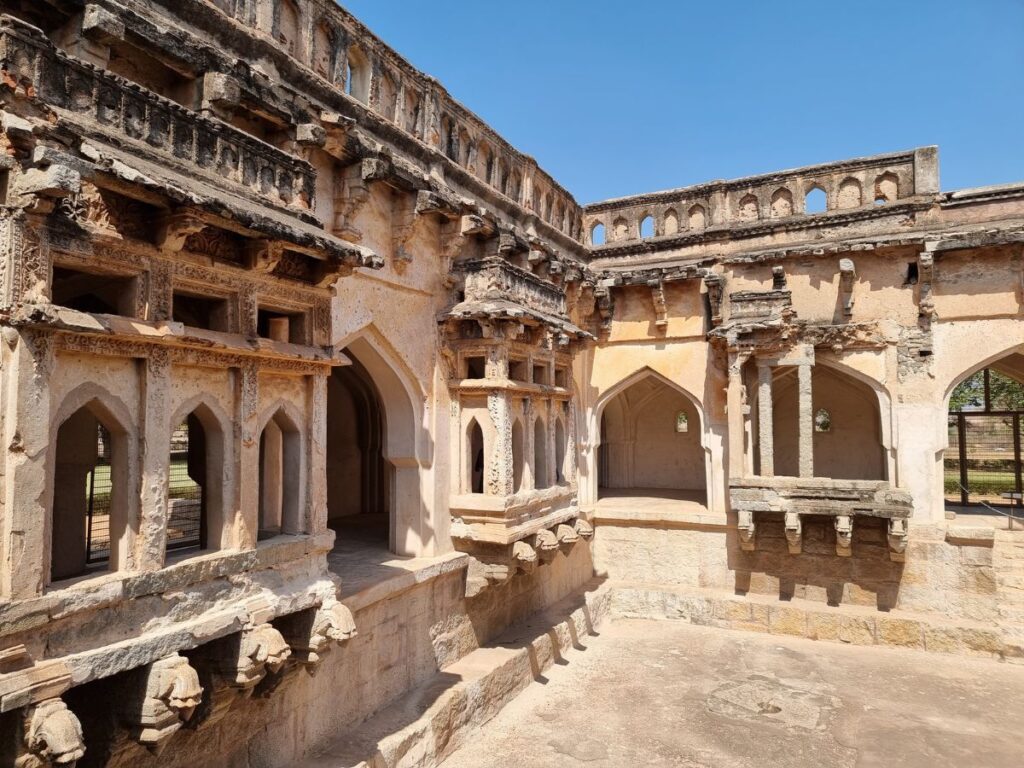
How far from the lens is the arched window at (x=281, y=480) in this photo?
15.5 ft

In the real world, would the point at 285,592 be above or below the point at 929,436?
below

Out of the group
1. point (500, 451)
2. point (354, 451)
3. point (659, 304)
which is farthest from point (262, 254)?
point (659, 304)

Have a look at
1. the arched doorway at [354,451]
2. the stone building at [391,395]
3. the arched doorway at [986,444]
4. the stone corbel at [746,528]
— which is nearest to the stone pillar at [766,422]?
the stone building at [391,395]

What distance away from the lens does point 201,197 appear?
3.62 meters

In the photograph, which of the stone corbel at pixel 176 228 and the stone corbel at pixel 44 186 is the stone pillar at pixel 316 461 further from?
the stone corbel at pixel 44 186

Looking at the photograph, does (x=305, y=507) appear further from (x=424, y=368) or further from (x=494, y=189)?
(x=494, y=189)

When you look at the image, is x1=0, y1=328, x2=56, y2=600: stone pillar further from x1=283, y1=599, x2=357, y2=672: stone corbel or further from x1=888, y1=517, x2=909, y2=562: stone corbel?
x1=888, y1=517, x2=909, y2=562: stone corbel

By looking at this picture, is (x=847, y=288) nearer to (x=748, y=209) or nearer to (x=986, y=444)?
(x=748, y=209)

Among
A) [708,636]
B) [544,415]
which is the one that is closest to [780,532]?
[708,636]

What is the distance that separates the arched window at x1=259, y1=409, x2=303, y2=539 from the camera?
186 inches

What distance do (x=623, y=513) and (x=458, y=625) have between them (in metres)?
4.47

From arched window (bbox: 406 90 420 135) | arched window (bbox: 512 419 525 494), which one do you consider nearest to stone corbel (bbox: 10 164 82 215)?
arched window (bbox: 406 90 420 135)

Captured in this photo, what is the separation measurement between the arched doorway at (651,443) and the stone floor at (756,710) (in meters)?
5.59

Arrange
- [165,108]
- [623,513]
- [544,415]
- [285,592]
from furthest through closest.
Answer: [623,513], [544,415], [285,592], [165,108]
